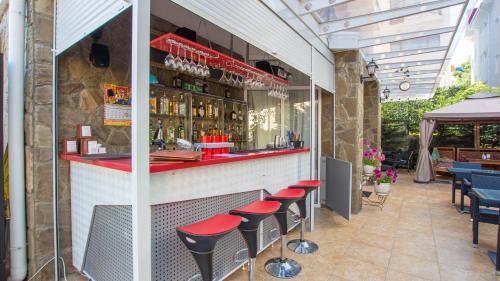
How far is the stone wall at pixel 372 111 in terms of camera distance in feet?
25.5

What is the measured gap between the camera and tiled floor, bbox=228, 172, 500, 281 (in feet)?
8.96

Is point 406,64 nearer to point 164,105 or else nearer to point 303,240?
point 303,240

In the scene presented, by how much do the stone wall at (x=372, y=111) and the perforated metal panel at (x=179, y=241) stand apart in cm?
644

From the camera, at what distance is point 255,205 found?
2.47m

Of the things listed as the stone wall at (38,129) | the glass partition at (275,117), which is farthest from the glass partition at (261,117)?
the stone wall at (38,129)

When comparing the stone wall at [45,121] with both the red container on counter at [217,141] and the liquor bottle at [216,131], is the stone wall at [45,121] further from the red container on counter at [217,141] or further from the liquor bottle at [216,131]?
the liquor bottle at [216,131]

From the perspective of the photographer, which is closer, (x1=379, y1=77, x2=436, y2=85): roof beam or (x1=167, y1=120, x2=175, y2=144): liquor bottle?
(x1=167, y1=120, x2=175, y2=144): liquor bottle

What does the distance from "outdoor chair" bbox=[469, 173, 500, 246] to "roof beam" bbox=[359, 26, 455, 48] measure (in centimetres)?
234

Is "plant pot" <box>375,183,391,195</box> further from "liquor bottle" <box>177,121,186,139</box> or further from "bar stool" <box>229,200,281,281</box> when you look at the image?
"liquor bottle" <box>177,121,186,139</box>

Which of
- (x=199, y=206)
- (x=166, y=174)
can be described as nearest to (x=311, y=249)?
(x=199, y=206)

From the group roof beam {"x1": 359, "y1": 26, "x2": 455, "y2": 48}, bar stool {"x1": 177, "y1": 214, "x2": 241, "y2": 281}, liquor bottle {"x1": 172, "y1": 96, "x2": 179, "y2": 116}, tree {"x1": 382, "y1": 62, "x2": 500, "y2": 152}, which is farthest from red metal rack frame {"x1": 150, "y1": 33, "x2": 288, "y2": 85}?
tree {"x1": 382, "y1": 62, "x2": 500, "y2": 152}

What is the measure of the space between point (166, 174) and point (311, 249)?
7.04ft

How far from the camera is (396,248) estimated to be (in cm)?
331

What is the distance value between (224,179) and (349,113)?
131 inches
